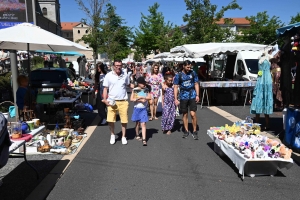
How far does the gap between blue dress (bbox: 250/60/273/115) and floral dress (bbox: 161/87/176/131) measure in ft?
6.91

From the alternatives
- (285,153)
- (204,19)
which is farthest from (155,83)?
(204,19)

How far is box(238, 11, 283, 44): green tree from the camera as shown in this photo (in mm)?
36719

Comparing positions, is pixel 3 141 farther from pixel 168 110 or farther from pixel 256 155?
pixel 168 110

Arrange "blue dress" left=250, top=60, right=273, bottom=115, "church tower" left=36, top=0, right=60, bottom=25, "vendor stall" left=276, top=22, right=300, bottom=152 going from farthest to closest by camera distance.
Result: "church tower" left=36, top=0, right=60, bottom=25 < "blue dress" left=250, top=60, right=273, bottom=115 < "vendor stall" left=276, top=22, right=300, bottom=152

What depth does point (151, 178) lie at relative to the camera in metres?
4.70

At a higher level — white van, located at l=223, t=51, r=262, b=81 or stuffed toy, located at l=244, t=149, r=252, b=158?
white van, located at l=223, t=51, r=262, b=81

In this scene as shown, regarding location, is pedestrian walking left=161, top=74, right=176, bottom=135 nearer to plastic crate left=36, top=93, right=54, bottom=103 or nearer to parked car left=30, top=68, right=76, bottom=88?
plastic crate left=36, top=93, right=54, bottom=103

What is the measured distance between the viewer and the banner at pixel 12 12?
8.92 meters

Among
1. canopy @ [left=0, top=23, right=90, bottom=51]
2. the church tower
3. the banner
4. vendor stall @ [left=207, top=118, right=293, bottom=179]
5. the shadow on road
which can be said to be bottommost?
the shadow on road

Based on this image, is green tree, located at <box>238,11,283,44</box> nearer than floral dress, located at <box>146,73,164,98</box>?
No

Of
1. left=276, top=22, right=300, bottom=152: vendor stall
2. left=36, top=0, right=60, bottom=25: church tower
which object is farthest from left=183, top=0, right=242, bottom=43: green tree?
left=36, top=0, right=60, bottom=25: church tower

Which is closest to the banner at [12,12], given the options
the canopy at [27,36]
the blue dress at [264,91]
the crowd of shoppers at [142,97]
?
the canopy at [27,36]

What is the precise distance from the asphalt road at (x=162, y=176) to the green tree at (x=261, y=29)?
110 ft

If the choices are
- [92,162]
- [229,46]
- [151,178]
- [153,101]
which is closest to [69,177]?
[92,162]
